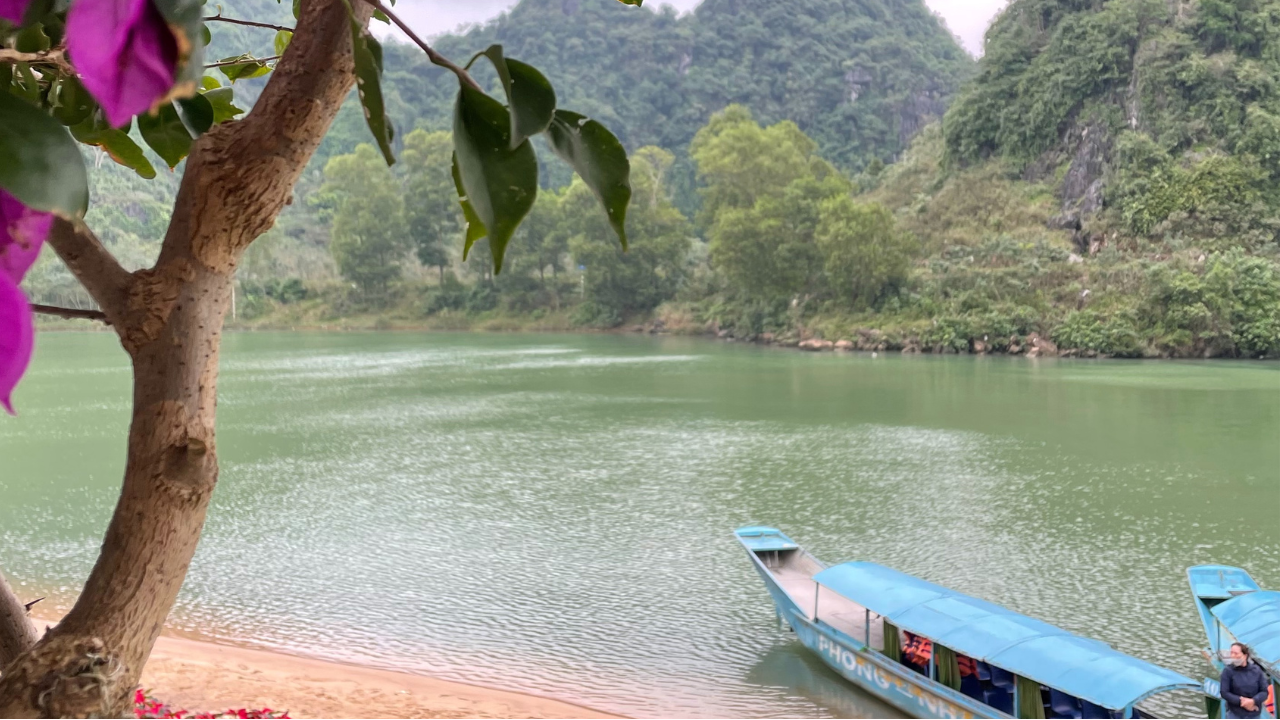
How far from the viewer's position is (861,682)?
4.50 meters

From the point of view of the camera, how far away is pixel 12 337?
6.5 inches

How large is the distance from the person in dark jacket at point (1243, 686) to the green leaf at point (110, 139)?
156 inches

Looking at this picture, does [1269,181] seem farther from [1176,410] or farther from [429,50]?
[429,50]

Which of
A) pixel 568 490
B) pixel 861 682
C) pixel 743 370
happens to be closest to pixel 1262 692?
pixel 861 682

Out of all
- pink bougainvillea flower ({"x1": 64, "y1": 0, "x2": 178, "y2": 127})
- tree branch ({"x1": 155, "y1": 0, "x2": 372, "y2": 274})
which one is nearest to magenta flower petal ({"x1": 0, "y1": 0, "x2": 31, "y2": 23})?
pink bougainvillea flower ({"x1": 64, "y1": 0, "x2": 178, "y2": 127})

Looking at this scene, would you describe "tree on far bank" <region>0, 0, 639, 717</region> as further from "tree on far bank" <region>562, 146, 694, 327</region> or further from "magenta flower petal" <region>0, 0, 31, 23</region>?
"tree on far bank" <region>562, 146, 694, 327</region>

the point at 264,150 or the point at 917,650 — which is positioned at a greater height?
the point at 264,150

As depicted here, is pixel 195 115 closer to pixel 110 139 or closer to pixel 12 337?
pixel 110 139

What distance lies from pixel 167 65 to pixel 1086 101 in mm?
26179

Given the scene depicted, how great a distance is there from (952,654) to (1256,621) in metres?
1.22

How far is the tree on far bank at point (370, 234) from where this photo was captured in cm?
2972

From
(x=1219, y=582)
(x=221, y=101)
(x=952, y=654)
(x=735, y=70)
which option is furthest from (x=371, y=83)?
(x=735, y=70)

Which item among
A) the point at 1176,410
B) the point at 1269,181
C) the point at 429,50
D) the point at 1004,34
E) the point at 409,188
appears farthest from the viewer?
the point at 409,188

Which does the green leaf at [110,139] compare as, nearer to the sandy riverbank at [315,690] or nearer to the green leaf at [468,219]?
→ the green leaf at [468,219]
